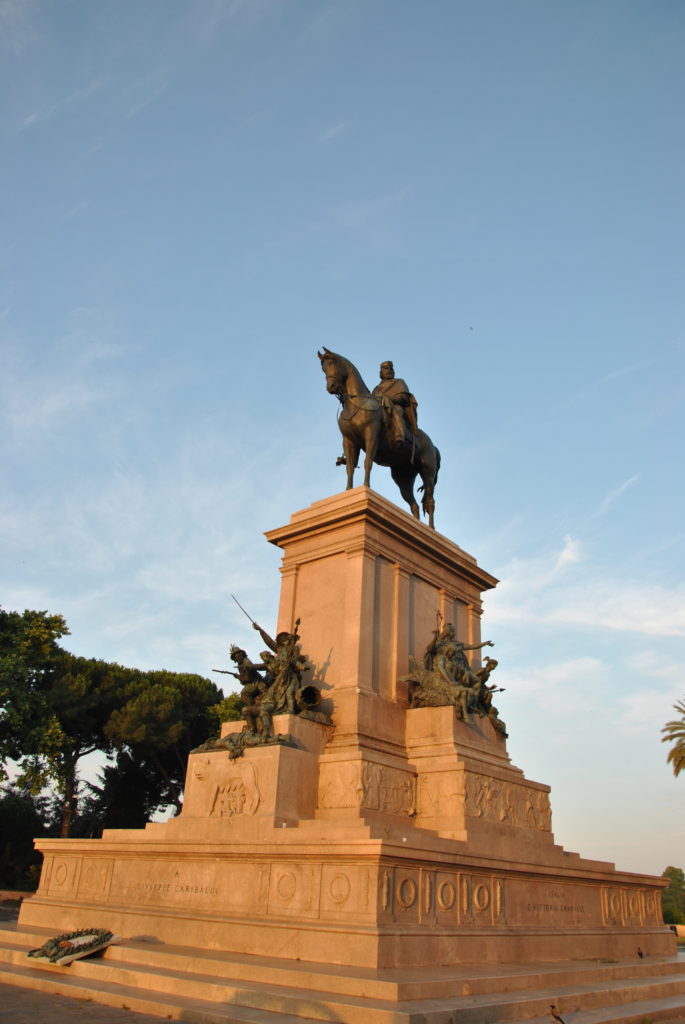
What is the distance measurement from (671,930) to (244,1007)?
1377 cm

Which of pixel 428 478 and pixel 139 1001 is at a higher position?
pixel 428 478

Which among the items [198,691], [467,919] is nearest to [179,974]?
[467,919]

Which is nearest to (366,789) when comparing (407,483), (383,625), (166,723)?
(383,625)

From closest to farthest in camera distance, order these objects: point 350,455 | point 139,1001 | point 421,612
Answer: point 139,1001 < point 421,612 < point 350,455

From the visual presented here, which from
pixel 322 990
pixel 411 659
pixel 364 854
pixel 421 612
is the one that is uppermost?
pixel 421 612

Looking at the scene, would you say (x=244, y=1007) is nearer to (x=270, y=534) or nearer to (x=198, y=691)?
(x=270, y=534)

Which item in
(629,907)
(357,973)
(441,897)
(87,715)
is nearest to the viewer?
(357,973)

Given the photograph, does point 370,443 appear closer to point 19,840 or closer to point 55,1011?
point 55,1011

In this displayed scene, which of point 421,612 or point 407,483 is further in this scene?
point 407,483

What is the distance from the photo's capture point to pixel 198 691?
41938 millimetres

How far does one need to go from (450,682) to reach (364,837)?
201 inches

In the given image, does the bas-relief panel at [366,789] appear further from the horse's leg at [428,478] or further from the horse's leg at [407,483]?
the horse's leg at [407,483]

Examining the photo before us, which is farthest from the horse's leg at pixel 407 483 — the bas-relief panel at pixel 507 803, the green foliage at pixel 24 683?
the green foliage at pixel 24 683

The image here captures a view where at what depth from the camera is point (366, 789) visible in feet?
44.6
